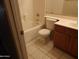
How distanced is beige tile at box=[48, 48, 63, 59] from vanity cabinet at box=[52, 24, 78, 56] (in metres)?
0.14

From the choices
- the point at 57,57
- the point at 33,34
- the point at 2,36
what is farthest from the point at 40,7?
the point at 2,36

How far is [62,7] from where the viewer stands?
2.17 metres

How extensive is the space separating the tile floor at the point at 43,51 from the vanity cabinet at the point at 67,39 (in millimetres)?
172

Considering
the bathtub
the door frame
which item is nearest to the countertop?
the bathtub

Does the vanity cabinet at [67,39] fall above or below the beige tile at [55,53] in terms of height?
above

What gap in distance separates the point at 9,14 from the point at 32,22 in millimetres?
2390

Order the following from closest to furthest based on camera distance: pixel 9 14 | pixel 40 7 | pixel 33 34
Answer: pixel 9 14
pixel 33 34
pixel 40 7

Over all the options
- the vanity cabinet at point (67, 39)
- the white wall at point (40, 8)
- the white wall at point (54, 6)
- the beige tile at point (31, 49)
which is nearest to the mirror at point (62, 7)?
the white wall at point (54, 6)

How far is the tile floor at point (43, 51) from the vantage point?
1.89m

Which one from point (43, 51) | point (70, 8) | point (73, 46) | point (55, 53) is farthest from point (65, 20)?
point (43, 51)

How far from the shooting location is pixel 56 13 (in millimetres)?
2340

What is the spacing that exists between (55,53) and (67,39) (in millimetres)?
512

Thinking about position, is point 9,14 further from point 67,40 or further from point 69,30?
point 67,40

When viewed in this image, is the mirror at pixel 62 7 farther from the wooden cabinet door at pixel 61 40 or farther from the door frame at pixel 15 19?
the door frame at pixel 15 19
